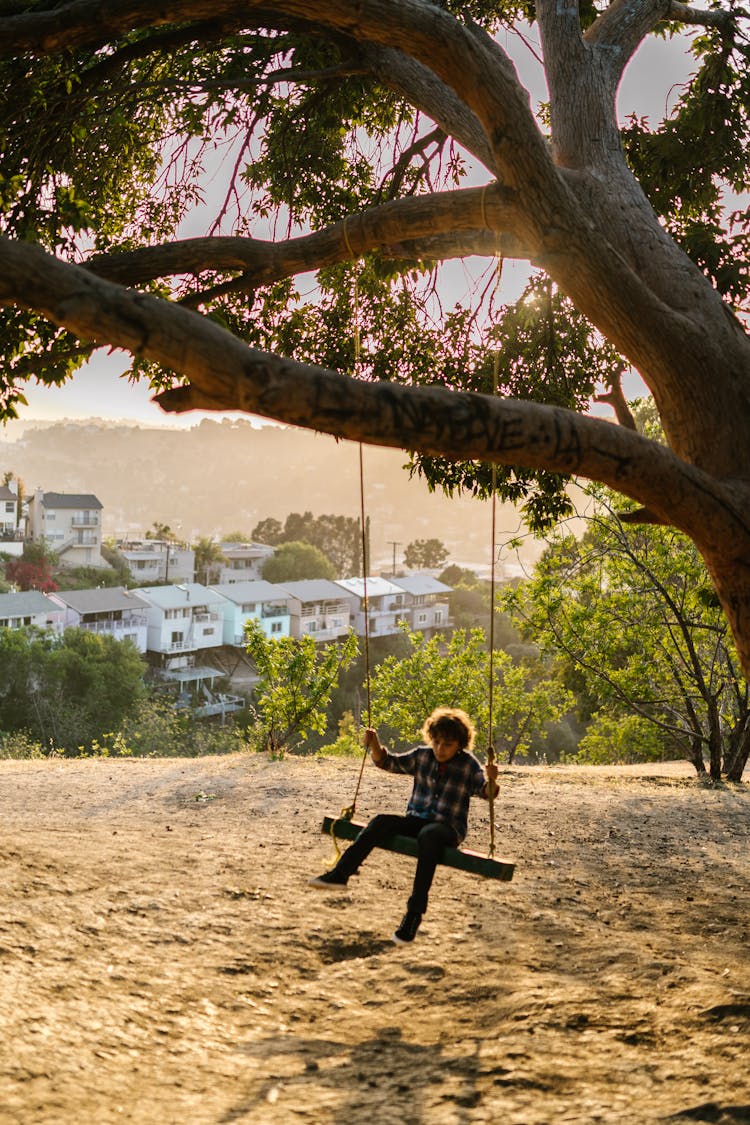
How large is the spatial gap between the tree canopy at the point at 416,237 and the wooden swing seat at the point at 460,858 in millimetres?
1695

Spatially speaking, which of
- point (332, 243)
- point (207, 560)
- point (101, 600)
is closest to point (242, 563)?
point (207, 560)

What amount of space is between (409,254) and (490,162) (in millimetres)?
780

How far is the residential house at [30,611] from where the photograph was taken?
54031mm

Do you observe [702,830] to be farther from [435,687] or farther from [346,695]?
[346,695]

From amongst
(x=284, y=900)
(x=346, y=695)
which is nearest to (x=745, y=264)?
(x=284, y=900)

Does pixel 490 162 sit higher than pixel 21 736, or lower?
higher

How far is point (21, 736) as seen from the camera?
3800cm

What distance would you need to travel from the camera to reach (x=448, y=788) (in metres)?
5.21

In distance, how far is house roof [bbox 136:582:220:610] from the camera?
6294cm

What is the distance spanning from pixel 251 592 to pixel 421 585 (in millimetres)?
15333

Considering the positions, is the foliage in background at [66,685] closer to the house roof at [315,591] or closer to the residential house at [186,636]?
the residential house at [186,636]

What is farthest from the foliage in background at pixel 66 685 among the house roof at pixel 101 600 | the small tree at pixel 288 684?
the small tree at pixel 288 684

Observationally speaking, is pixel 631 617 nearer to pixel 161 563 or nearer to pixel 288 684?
pixel 288 684

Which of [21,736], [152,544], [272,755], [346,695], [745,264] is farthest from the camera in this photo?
[152,544]
